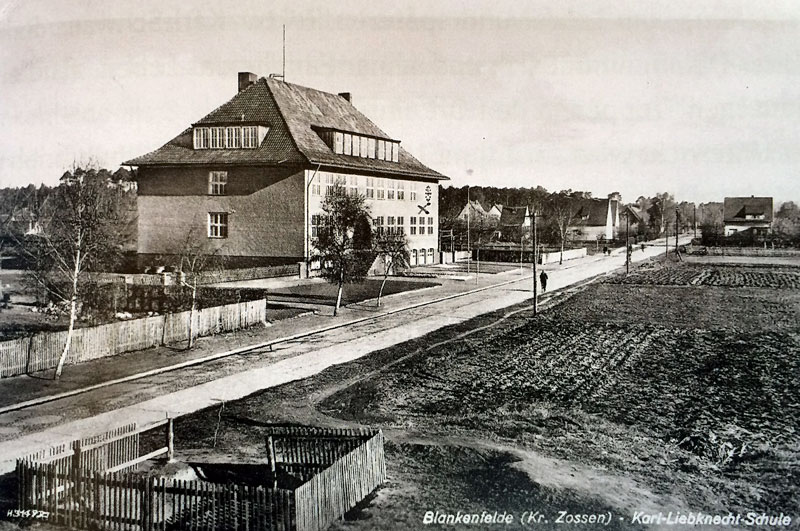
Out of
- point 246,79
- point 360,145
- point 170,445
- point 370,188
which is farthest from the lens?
point 360,145

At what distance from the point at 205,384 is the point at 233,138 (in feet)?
86.0

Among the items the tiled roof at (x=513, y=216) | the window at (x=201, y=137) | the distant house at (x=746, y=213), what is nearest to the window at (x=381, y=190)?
the window at (x=201, y=137)

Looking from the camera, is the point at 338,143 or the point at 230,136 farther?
the point at 338,143

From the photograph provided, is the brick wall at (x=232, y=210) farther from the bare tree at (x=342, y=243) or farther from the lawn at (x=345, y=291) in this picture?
the bare tree at (x=342, y=243)

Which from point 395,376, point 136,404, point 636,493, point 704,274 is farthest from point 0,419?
point 704,274

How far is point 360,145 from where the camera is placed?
1747 inches

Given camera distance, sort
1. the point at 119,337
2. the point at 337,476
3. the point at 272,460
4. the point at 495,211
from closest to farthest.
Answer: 1. the point at 337,476
2. the point at 272,460
3. the point at 119,337
4. the point at 495,211

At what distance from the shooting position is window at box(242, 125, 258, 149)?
39312mm

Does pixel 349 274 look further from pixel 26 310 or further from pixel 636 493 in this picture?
pixel 636 493

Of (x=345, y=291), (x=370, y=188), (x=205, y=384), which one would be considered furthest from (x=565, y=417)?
(x=370, y=188)

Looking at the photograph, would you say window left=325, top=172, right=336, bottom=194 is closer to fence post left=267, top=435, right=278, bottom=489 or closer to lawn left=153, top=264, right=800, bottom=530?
lawn left=153, top=264, right=800, bottom=530

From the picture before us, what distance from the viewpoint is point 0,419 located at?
13227 mm

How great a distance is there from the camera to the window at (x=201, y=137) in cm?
3994

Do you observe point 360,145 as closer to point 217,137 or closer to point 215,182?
point 217,137
